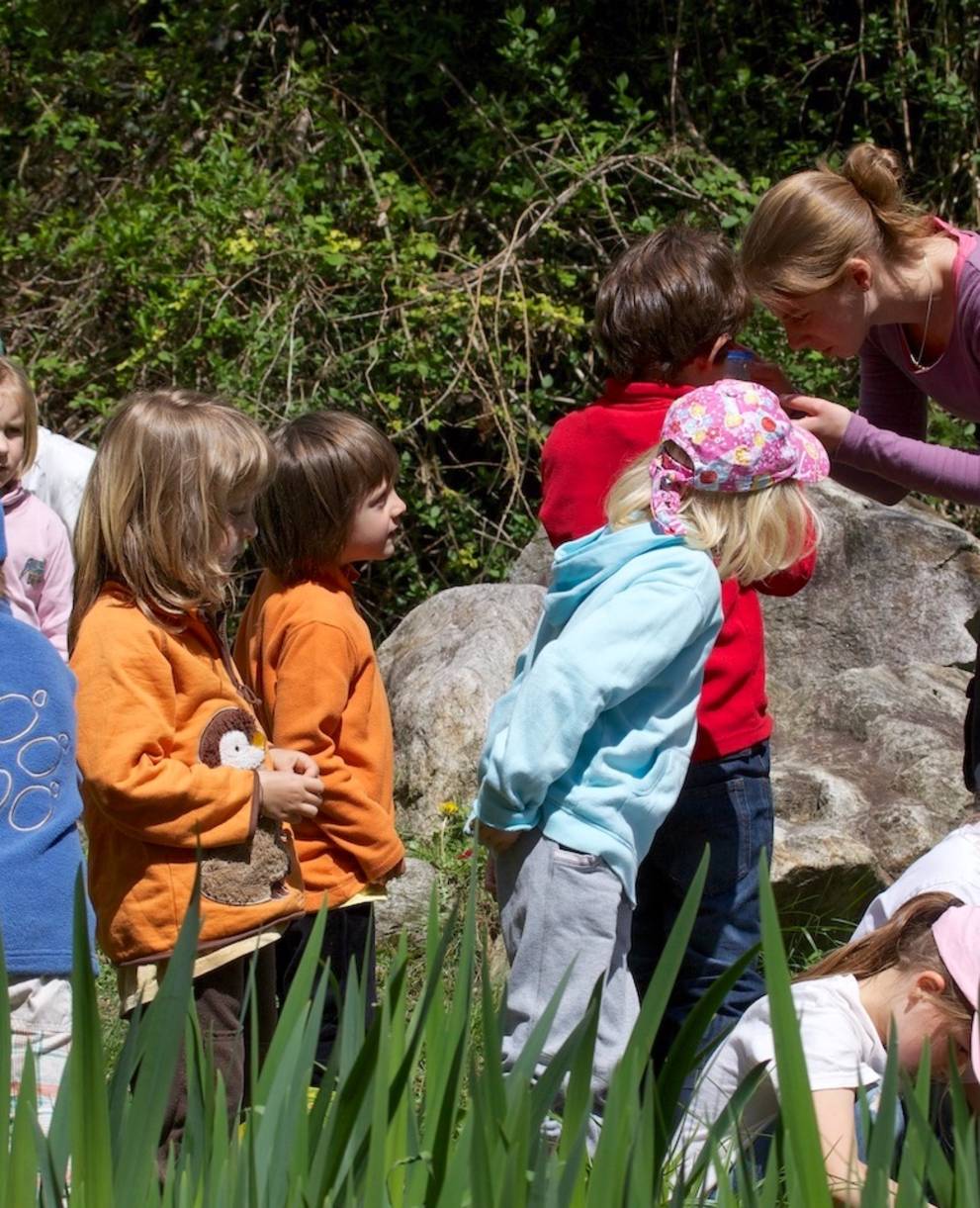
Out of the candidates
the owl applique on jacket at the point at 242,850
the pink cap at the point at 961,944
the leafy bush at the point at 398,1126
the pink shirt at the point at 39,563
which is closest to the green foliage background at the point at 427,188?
the pink shirt at the point at 39,563

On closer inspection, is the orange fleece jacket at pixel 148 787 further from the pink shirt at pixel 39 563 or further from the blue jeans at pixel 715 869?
the pink shirt at pixel 39 563

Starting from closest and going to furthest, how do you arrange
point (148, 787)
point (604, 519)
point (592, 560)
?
1. point (148, 787)
2. point (592, 560)
3. point (604, 519)

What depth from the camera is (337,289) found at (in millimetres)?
6266

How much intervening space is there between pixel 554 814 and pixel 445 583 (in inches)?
155

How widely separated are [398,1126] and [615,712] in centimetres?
117

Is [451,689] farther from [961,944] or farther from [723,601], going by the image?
[961,944]

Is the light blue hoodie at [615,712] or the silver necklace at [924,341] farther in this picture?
the silver necklace at [924,341]

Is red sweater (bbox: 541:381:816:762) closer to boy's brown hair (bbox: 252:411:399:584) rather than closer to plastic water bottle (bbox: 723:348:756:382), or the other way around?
plastic water bottle (bbox: 723:348:756:382)

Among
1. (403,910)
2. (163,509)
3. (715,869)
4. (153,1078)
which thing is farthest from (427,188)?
(153,1078)

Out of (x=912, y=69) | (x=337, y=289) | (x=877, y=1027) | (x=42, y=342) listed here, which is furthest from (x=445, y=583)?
(x=877, y=1027)

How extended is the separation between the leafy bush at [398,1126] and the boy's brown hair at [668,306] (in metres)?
1.69

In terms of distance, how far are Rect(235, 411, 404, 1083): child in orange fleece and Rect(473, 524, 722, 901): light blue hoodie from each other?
0.39 meters

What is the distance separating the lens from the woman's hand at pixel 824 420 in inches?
107

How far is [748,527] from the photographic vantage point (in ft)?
8.41
